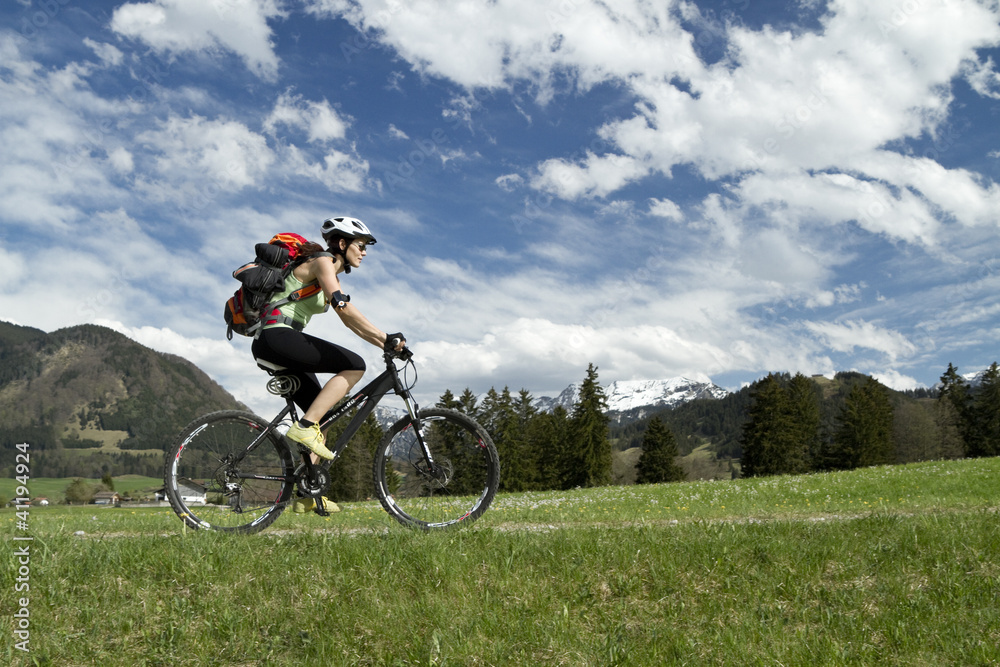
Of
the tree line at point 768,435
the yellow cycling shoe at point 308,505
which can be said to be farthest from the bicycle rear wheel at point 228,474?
the tree line at point 768,435

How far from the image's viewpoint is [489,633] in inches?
175

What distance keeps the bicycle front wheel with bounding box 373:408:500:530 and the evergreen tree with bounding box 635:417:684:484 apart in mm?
65657

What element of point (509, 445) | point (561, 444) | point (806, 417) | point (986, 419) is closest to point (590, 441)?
point (561, 444)

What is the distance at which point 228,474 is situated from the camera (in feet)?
20.9

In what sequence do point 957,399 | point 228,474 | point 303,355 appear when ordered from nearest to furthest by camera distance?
point 303,355, point 228,474, point 957,399

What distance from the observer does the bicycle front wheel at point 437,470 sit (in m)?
6.44

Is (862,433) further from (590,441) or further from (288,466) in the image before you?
(288,466)

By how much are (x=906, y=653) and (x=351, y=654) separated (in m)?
3.96

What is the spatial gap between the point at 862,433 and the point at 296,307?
3112 inches

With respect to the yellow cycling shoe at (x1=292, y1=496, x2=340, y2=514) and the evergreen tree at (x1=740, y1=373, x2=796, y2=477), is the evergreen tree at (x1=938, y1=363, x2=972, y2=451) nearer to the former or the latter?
the evergreen tree at (x1=740, y1=373, x2=796, y2=477)

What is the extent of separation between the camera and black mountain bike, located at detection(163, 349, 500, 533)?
630cm

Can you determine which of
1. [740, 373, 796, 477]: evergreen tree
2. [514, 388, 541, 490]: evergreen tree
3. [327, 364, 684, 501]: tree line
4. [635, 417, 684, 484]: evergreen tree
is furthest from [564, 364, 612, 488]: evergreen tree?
[740, 373, 796, 477]: evergreen tree

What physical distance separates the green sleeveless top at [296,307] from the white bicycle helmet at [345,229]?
0.58 metres

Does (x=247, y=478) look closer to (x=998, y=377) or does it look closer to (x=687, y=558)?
(x=687, y=558)
